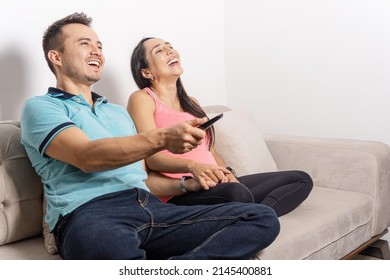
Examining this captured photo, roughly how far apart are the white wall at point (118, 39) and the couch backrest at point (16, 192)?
42 cm

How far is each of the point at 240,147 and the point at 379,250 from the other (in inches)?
32.0

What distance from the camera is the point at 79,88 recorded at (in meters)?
1.82

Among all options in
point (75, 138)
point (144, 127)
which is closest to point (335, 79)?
point (144, 127)

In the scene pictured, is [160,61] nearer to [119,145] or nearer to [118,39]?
[118,39]

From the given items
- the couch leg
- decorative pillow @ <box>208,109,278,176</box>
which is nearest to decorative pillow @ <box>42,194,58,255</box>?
decorative pillow @ <box>208,109,278,176</box>

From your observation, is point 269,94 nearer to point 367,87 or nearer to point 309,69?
point 309,69

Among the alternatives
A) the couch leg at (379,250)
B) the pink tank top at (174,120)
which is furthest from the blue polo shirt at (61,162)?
the couch leg at (379,250)

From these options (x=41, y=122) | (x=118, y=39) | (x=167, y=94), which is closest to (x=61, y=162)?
(x=41, y=122)

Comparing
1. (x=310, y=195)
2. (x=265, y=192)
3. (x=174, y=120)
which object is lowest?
(x=310, y=195)

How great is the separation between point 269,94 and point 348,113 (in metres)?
0.52

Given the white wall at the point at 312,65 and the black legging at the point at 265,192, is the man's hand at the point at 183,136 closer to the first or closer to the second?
the black legging at the point at 265,192

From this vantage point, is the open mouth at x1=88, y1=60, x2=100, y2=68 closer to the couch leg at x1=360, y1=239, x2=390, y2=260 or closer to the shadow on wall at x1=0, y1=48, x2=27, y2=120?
the shadow on wall at x1=0, y1=48, x2=27, y2=120

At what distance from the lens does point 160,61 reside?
2234mm

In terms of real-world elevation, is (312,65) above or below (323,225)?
above
